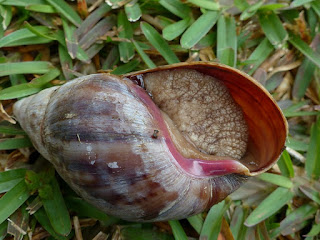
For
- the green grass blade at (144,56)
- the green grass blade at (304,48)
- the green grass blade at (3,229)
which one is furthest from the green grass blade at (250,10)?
the green grass blade at (3,229)

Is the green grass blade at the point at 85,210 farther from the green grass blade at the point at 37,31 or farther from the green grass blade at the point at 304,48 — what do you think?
the green grass blade at the point at 304,48

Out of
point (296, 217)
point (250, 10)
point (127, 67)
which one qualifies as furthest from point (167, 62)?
point (296, 217)

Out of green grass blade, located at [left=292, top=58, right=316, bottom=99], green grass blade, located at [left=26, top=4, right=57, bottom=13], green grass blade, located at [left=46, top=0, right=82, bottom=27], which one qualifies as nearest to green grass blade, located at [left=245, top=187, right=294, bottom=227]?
green grass blade, located at [left=292, top=58, right=316, bottom=99]

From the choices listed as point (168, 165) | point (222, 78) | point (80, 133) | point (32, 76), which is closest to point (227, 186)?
point (168, 165)

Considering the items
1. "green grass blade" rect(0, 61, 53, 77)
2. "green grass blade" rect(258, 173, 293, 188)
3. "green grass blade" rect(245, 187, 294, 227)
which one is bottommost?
"green grass blade" rect(245, 187, 294, 227)

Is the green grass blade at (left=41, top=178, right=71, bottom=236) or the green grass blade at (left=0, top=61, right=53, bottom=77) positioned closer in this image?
the green grass blade at (left=41, top=178, right=71, bottom=236)

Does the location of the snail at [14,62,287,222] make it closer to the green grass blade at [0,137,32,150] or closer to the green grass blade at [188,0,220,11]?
the green grass blade at [0,137,32,150]

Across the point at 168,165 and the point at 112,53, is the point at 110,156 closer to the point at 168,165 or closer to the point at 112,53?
the point at 168,165
